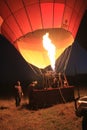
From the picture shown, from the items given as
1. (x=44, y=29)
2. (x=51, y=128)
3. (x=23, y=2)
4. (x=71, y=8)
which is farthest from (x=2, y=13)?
(x=51, y=128)

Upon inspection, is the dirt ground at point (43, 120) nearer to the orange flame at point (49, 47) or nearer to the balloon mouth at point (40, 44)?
the orange flame at point (49, 47)

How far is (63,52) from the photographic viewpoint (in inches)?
454

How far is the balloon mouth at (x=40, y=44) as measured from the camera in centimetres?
1074

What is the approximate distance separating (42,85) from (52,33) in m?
2.08

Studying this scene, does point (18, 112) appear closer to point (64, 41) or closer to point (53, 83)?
point (53, 83)

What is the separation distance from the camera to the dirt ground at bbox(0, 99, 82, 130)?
23.6ft

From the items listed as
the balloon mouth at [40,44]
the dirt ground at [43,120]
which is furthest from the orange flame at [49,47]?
the dirt ground at [43,120]

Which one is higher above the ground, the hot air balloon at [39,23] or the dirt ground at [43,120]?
the hot air balloon at [39,23]

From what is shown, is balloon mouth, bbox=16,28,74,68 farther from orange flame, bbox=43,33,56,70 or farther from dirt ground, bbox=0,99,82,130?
dirt ground, bbox=0,99,82,130

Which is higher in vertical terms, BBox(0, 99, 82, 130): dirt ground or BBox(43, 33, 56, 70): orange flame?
BBox(43, 33, 56, 70): orange flame

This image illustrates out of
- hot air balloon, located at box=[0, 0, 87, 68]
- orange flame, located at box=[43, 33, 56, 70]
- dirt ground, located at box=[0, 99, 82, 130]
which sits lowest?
dirt ground, located at box=[0, 99, 82, 130]

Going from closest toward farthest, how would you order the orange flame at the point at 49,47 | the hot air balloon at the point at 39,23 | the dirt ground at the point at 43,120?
1. the dirt ground at the point at 43,120
2. the hot air balloon at the point at 39,23
3. the orange flame at the point at 49,47

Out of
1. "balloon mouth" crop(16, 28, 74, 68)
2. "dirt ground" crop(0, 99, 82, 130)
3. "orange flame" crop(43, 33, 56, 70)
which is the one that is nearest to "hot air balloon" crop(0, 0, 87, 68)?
"balloon mouth" crop(16, 28, 74, 68)

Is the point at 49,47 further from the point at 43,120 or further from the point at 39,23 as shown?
the point at 43,120
